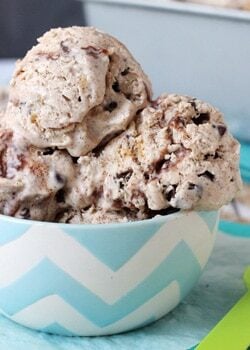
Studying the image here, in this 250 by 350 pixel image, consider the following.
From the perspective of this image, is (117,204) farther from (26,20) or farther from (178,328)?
(26,20)

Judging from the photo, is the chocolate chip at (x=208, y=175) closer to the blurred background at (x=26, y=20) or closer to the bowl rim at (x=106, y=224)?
the bowl rim at (x=106, y=224)

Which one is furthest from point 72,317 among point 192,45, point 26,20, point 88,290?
point 26,20

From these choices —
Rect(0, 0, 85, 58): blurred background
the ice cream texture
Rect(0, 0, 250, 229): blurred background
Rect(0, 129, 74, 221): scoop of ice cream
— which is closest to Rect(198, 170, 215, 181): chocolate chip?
the ice cream texture

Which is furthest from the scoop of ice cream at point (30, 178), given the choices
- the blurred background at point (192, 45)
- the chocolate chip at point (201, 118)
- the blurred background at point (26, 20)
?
the blurred background at point (26, 20)

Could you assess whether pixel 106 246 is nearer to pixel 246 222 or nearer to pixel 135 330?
pixel 135 330

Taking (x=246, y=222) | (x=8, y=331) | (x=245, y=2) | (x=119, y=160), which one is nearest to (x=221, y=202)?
(x=119, y=160)
